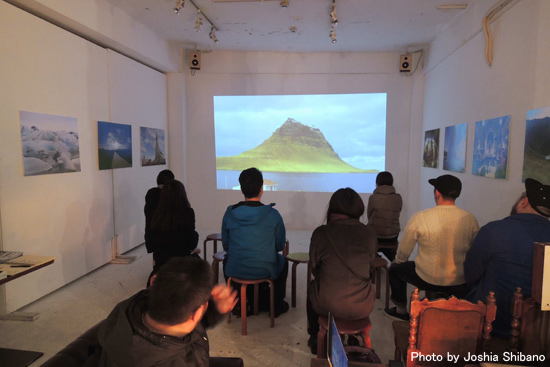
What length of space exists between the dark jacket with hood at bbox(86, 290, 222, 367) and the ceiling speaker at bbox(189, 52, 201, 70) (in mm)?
5342

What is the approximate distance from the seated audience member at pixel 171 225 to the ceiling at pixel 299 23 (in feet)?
8.08

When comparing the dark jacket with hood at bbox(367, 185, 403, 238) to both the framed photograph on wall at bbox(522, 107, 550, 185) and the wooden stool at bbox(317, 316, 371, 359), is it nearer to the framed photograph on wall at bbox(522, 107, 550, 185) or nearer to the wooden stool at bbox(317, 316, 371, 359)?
the framed photograph on wall at bbox(522, 107, 550, 185)

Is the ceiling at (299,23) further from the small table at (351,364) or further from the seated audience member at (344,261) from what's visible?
the small table at (351,364)

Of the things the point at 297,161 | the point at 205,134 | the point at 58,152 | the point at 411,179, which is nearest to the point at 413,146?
the point at 411,179

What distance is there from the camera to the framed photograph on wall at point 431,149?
478 cm

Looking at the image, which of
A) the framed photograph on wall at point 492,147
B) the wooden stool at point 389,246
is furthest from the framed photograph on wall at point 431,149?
the wooden stool at point 389,246

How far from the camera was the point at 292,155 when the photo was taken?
6113 mm

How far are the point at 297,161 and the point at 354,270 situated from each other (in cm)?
432

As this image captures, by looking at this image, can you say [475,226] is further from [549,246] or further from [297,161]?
[297,161]

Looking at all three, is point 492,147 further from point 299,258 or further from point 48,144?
point 48,144

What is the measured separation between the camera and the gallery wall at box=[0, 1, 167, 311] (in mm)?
2838

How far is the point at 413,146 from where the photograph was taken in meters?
5.67

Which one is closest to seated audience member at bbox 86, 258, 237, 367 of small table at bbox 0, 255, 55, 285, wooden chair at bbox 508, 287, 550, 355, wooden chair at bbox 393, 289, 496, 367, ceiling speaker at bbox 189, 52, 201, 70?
wooden chair at bbox 393, 289, 496, 367

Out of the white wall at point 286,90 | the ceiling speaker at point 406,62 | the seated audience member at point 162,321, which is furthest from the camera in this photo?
the white wall at point 286,90
